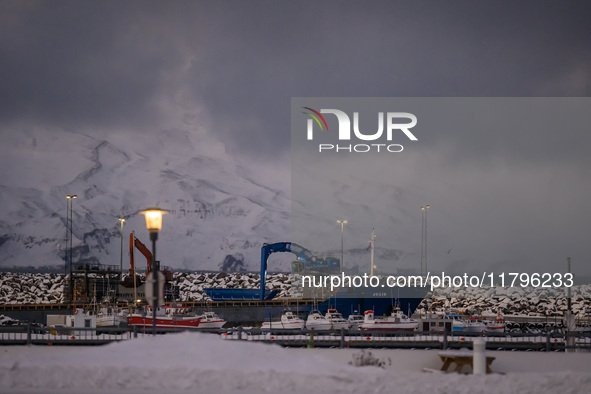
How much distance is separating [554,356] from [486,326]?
114ft

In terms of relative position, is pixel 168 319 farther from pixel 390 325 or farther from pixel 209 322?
pixel 390 325

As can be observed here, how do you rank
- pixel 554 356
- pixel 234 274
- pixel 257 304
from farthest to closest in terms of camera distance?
pixel 234 274
pixel 257 304
pixel 554 356

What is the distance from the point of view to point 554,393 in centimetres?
1426

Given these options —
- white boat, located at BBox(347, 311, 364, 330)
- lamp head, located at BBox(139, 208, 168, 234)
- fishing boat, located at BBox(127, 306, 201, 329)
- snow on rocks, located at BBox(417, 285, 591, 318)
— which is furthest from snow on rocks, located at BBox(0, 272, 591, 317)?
lamp head, located at BBox(139, 208, 168, 234)

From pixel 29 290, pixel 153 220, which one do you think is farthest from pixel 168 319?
pixel 29 290

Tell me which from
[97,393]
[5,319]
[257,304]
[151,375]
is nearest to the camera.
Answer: [97,393]

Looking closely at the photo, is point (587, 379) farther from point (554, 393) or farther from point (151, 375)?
point (151, 375)

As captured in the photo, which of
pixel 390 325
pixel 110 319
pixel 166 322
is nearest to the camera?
pixel 390 325

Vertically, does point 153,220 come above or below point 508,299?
above

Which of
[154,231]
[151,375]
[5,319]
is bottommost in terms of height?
[5,319]

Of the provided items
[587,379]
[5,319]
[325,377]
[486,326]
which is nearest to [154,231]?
[325,377]

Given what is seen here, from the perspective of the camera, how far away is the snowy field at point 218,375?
1370 centimetres

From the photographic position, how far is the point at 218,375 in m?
14.0

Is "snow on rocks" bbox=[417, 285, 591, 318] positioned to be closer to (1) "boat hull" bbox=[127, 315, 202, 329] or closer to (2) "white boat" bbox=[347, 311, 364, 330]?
(2) "white boat" bbox=[347, 311, 364, 330]
